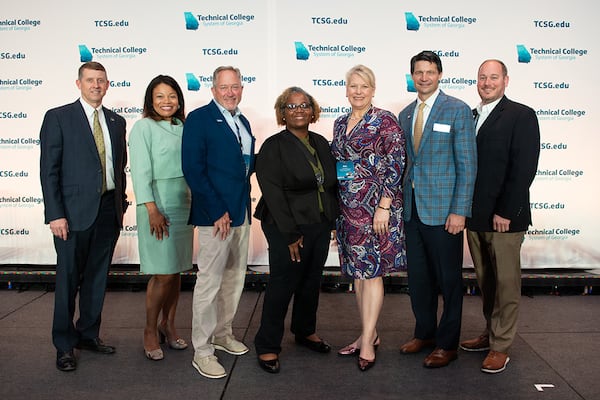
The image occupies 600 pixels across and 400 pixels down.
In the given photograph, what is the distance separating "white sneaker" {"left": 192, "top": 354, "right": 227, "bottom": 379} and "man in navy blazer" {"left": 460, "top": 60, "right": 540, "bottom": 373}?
143 centimetres

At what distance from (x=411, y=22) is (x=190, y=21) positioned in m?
1.94

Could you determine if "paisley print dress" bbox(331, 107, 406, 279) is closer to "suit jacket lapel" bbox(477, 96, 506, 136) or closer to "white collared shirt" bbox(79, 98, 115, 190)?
"suit jacket lapel" bbox(477, 96, 506, 136)

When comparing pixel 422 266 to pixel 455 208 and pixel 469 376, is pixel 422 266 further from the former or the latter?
pixel 469 376

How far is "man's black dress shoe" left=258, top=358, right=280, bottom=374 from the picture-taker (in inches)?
110

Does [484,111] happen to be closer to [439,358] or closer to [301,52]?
[439,358]

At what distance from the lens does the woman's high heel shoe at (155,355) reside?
2.96 meters

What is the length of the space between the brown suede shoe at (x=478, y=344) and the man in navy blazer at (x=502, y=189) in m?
0.19

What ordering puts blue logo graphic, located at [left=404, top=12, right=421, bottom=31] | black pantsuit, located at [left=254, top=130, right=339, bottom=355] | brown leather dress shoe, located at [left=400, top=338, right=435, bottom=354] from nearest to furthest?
black pantsuit, located at [left=254, top=130, right=339, bottom=355] → brown leather dress shoe, located at [left=400, top=338, right=435, bottom=354] → blue logo graphic, located at [left=404, top=12, right=421, bottom=31]

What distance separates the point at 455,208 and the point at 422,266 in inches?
17.1

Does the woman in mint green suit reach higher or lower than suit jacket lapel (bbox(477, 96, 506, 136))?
lower

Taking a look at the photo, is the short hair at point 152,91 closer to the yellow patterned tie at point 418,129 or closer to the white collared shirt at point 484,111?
the yellow patterned tie at point 418,129

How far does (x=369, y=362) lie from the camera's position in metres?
2.85

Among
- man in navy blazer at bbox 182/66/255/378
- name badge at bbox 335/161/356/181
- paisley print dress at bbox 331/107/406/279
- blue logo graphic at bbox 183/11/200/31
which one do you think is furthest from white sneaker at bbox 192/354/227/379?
blue logo graphic at bbox 183/11/200/31

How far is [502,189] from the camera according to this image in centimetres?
282
